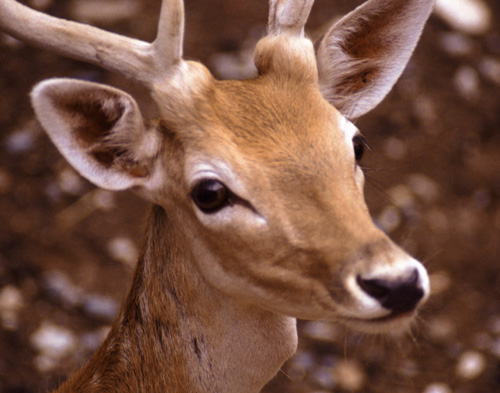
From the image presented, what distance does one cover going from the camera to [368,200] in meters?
5.19

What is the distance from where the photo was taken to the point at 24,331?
174 inches

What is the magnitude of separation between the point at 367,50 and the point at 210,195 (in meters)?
1.00

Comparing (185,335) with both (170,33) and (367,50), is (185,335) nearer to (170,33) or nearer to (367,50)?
(170,33)

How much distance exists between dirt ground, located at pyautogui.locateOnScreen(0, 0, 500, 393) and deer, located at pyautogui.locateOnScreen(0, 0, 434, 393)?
1533 millimetres

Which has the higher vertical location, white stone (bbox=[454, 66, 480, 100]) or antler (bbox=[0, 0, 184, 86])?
antler (bbox=[0, 0, 184, 86])

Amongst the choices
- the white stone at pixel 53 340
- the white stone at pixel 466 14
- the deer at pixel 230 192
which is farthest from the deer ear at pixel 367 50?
the white stone at pixel 466 14

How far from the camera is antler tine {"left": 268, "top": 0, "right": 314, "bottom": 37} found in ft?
8.25

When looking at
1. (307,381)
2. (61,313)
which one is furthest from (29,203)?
(307,381)

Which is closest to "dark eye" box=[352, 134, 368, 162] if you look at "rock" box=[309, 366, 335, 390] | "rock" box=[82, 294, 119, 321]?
"rock" box=[309, 366, 335, 390]

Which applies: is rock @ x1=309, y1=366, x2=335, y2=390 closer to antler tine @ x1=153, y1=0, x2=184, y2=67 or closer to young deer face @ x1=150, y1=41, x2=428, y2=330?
young deer face @ x1=150, y1=41, x2=428, y2=330

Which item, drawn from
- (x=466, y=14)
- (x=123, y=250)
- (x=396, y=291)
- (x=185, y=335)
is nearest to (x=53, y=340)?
(x=123, y=250)

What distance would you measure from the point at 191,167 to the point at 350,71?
860 mm

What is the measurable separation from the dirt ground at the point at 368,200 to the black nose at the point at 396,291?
185 centimetres

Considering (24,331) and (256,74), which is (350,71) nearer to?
(256,74)
